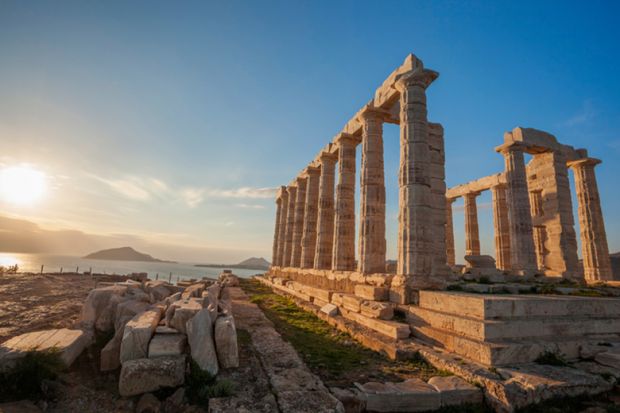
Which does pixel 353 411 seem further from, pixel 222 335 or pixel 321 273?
pixel 321 273

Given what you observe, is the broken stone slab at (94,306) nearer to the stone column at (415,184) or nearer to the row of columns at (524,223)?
the stone column at (415,184)

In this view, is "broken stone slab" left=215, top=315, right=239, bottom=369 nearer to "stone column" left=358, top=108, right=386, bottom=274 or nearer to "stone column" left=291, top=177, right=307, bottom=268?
"stone column" left=358, top=108, right=386, bottom=274

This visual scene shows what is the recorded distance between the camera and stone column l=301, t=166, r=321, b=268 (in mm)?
22734

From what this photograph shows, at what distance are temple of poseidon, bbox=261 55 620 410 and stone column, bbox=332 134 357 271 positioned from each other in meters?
0.07

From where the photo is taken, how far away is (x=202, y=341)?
16.6 feet

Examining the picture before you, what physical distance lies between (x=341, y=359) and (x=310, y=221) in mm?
16801

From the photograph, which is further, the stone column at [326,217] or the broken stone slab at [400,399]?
the stone column at [326,217]

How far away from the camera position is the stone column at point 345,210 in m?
16.8

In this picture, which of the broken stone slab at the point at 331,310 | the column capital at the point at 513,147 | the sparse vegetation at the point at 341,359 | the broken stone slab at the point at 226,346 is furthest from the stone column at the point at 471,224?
the broken stone slab at the point at 226,346

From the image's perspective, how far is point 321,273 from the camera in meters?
17.4

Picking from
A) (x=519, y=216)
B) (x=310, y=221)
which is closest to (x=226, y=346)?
(x=310, y=221)

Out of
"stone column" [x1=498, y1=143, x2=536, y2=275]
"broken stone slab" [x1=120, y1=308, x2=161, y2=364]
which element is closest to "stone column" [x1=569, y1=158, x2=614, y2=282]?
"stone column" [x1=498, y1=143, x2=536, y2=275]

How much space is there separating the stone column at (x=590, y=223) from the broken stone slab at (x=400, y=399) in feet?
77.0

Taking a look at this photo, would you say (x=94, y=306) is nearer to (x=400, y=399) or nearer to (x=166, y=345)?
(x=166, y=345)
